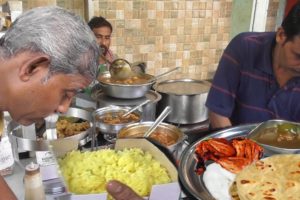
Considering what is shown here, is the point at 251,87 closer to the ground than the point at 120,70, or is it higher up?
higher up

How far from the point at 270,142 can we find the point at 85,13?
8.94 feet

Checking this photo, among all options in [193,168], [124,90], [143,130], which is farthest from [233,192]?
[124,90]

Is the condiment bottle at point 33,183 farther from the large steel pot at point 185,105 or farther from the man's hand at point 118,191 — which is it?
the large steel pot at point 185,105

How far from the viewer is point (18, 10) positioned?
2582mm

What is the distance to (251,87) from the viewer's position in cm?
179

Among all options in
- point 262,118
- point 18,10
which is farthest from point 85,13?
point 262,118

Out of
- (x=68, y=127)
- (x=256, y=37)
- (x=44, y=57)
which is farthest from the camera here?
(x=256, y=37)

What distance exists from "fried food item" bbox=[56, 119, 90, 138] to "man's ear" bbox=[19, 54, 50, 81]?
846 mm

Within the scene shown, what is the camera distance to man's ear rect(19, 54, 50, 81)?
2.78ft

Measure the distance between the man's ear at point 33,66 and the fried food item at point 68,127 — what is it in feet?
2.78

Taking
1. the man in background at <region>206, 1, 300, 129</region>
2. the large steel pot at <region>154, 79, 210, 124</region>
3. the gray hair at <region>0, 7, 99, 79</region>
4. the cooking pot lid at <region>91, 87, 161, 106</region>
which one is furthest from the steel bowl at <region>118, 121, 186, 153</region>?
the gray hair at <region>0, 7, 99, 79</region>

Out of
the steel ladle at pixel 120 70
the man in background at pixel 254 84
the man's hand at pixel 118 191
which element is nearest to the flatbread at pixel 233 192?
the man's hand at pixel 118 191

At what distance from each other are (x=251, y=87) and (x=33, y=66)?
1271 millimetres

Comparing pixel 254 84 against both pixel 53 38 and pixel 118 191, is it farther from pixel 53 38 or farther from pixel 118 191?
pixel 53 38
